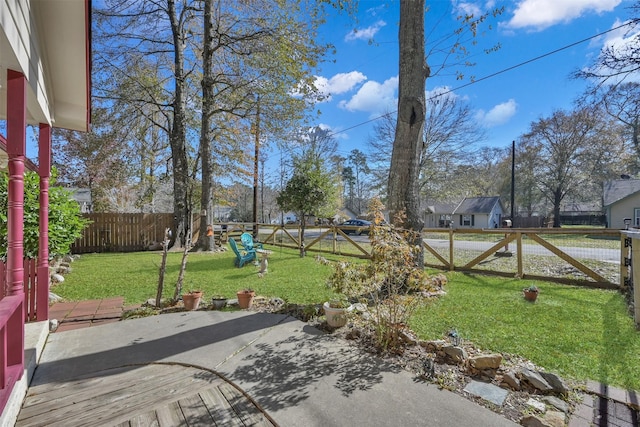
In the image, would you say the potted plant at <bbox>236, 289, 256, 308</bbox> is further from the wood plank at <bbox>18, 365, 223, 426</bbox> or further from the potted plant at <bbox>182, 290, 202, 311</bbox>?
the wood plank at <bbox>18, 365, 223, 426</bbox>

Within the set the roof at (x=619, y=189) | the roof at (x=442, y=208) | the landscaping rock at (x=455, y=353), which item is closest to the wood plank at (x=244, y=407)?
the landscaping rock at (x=455, y=353)

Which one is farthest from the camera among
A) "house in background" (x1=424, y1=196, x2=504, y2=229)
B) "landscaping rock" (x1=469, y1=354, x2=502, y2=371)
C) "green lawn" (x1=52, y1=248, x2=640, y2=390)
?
"house in background" (x1=424, y1=196, x2=504, y2=229)

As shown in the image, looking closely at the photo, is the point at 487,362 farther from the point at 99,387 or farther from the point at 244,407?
the point at 99,387

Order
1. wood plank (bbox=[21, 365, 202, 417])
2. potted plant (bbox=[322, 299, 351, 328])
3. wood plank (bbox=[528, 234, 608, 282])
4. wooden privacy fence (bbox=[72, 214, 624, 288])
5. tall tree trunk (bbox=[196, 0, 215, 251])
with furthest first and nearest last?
tall tree trunk (bbox=[196, 0, 215, 251]) < wooden privacy fence (bbox=[72, 214, 624, 288]) < wood plank (bbox=[528, 234, 608, 282]) < potted plant (bbox=[322, 299, 351, 328]) < wood plank (bbox=[21, 365, 202, 417])

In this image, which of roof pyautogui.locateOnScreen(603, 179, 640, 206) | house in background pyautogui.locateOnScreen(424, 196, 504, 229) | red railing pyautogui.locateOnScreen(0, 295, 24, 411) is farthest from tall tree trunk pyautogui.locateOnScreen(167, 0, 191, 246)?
roof pyautogui.locateOnScreen(603, 179, 640, 206)

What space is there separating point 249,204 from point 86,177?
107 ft

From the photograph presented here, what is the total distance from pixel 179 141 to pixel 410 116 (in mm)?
9872

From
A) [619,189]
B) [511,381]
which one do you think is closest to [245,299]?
A: [511,381]

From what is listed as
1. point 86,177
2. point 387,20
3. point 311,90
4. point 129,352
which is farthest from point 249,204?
point 129,352

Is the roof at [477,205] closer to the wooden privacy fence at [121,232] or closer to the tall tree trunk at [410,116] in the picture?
the wooden privacy fence at [121,232]

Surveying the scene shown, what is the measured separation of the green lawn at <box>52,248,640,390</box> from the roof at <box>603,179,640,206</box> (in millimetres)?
22639

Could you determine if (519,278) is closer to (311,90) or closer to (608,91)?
(608,91)

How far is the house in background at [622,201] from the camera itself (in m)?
20.3

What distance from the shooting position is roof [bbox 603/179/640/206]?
2084cm
